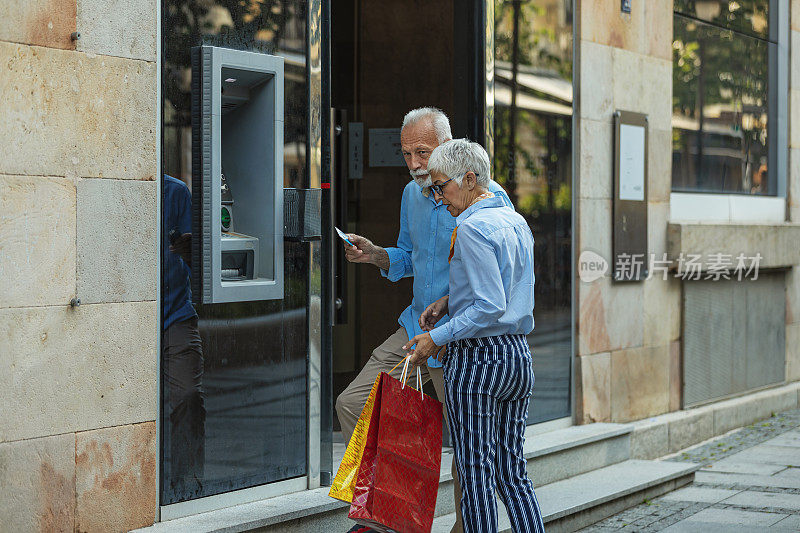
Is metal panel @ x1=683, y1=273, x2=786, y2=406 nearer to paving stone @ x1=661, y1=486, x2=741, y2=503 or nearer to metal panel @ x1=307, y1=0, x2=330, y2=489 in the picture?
paving stone @ x1=661, y1=486, x2=741, y2=503

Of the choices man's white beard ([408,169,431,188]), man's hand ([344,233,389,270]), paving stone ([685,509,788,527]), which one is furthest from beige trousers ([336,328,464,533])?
paving stone ([685,509,788,527])

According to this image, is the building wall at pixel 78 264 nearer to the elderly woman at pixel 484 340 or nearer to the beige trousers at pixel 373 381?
the beige trousers at pixel 373 381

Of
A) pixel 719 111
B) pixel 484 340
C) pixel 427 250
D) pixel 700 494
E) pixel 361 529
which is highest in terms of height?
pixel 719 111

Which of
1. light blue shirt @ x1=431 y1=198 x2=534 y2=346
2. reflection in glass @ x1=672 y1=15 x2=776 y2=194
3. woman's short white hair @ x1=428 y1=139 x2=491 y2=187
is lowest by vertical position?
light blue shirt @ x1=431 y1=198 x2=534 y2=346

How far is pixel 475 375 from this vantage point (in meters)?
4.18

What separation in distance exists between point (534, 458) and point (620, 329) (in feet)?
5.76

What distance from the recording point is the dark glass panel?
905 centimetres

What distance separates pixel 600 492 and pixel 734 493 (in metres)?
1.08

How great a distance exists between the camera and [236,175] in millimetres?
5000

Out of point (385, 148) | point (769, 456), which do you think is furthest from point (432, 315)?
point (769, 456)

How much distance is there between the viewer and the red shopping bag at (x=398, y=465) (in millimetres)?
4164

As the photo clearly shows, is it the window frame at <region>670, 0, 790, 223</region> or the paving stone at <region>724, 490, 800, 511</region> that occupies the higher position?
the window frame at <region>670, 0, 790, 223</region>

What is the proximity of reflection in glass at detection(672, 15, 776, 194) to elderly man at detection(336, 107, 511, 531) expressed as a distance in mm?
4479

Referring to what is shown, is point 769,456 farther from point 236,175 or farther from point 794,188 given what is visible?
point 236,175
